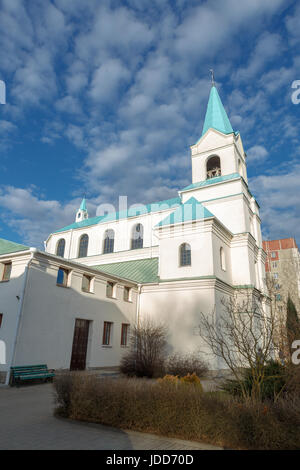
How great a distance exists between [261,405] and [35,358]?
1135 centimetres

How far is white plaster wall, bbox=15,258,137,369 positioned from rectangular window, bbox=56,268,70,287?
12.8 inches

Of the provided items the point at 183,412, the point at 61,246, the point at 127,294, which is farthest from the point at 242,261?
the point at 61,246

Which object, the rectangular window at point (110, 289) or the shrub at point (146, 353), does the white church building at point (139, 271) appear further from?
the shrub at point (146, 353)

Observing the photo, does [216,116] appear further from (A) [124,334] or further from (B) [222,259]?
(A) [124,334]

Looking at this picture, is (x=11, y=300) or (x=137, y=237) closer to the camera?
(x=11, y=300)

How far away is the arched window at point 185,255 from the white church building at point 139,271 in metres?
0.08

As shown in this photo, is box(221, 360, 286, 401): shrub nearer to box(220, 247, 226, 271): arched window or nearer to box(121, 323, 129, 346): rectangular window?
box(121, 323, 129, 346): rectangular window

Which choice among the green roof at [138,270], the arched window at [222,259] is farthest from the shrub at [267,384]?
the green roof at [138,270]

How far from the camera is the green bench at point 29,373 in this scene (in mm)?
13070

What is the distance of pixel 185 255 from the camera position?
22.7m

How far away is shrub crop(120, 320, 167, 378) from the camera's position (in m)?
16.9

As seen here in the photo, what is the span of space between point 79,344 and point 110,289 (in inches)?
170

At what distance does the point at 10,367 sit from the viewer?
13.3 metres

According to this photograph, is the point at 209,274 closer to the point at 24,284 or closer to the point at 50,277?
the point at 50,277
